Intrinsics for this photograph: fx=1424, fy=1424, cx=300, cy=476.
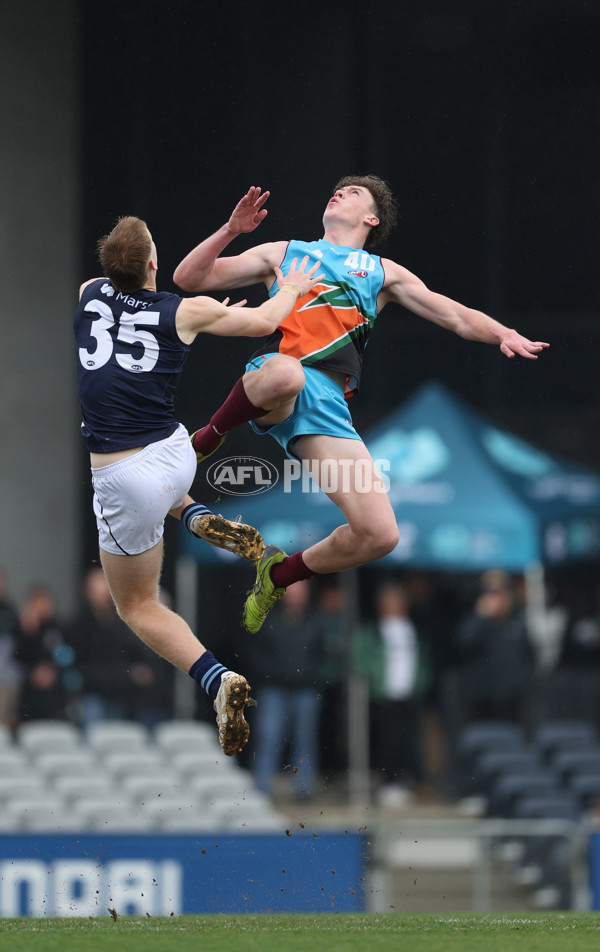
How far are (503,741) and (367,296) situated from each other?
5.93 meters

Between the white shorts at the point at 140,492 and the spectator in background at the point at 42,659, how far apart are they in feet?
16.4

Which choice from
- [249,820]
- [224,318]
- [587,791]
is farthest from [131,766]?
[224,318]

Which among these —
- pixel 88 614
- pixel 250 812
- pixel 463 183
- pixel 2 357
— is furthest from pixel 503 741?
pixel 2 357

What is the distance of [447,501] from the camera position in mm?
12141

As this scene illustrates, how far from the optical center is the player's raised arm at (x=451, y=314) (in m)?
7.05

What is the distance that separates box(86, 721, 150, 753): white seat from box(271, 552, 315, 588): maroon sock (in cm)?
493

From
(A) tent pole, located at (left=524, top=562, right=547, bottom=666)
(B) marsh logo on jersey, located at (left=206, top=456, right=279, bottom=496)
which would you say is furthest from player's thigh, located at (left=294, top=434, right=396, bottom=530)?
(A) tent pole, located at (left=524, top=562, right=547, bottom=666)

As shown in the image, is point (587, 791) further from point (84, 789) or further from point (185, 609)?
point (84, 789)

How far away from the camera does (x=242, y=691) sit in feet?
21.3

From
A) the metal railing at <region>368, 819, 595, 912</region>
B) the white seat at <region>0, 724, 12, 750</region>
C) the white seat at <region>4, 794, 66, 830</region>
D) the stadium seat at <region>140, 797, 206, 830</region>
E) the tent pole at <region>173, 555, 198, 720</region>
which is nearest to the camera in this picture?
the metal railing at <region>368, 819, 595, 912</region>

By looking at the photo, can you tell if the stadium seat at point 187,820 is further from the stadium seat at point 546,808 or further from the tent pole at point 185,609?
the stadium seat at point 546,808

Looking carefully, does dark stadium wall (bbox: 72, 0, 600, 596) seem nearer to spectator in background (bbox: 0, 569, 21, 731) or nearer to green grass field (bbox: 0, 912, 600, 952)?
spectator in background (bbox: 0, 569, 21, 731)

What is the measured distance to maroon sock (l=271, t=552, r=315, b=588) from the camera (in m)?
7.21

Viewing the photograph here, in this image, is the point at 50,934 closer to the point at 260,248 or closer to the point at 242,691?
the point at 242,691
